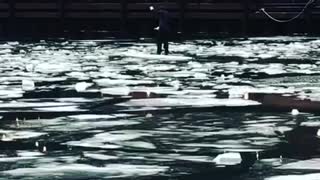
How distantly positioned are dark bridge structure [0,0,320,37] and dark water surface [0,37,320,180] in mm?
17282

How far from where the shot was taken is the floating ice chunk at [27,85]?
1281 cm

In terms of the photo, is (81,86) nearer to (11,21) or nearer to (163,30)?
(163,30)

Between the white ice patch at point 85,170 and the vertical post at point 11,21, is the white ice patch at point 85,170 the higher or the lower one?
the lower one

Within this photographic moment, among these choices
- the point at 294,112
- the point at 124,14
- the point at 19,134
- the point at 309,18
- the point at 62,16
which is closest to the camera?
the point at 19,134

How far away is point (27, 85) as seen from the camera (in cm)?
1327

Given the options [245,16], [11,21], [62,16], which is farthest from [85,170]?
[11,21]

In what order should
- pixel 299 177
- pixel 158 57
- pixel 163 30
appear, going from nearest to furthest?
pixel 299 177 → pixel 158 57 → pixel 163 30

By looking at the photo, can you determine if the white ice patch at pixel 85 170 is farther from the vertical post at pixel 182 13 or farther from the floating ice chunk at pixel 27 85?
the vertical post at pixel 182 13

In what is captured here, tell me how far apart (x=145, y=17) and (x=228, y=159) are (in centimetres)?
2924

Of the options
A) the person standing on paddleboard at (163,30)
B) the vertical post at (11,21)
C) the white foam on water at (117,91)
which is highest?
the vertical post at (11,21)

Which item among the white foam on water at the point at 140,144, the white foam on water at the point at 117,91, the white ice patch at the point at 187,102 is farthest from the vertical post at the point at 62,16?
the white foam on water at the point at 140,144

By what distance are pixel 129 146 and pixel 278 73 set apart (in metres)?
8.71

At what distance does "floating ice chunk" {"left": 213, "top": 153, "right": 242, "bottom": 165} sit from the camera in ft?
21.1

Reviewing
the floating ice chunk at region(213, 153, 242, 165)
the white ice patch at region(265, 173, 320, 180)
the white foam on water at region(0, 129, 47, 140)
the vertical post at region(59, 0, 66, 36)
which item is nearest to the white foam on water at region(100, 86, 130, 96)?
the white foam on water at region(0, 129, 47, 140)
